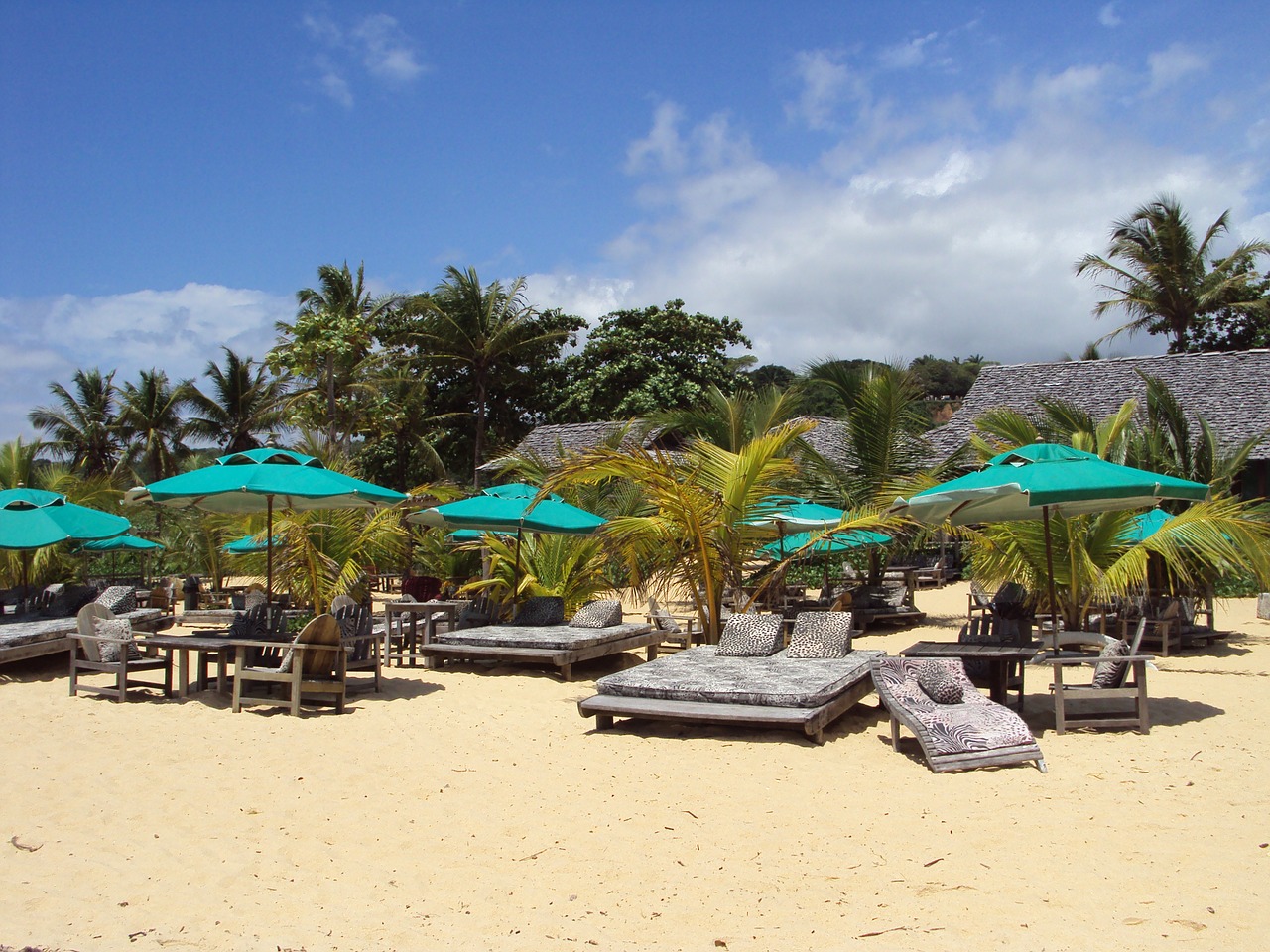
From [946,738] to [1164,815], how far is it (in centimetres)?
142

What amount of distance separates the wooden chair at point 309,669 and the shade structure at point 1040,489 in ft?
16.4

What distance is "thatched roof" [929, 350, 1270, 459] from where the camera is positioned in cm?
2206

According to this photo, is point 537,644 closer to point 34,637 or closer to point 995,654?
point 995,654

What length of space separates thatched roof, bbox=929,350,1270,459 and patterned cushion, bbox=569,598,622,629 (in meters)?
12.0

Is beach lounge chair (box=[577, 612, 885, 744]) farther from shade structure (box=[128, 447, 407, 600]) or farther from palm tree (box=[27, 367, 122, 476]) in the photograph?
palm tree (box=[27, 367, 122, 476])

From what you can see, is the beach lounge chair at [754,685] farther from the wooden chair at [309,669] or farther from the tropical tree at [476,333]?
the tropical tree at [476,333]

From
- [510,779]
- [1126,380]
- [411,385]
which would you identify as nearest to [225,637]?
[510,779]

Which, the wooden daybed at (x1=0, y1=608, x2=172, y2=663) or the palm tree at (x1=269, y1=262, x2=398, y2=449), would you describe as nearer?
the wooden daybed at (x1=0, y1=608, x2=172, y2=663)

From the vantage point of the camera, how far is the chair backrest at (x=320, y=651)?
27.7 feet

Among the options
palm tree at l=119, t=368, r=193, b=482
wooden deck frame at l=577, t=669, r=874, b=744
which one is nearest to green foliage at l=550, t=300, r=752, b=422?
palm tree at l=119, t=368, r=193, b=482

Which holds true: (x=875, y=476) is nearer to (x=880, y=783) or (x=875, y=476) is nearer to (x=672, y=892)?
(x=880, y=783)

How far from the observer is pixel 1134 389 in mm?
24188

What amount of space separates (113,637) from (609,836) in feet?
20.6

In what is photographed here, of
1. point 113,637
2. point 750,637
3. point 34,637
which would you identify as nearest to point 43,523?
point 34,637
